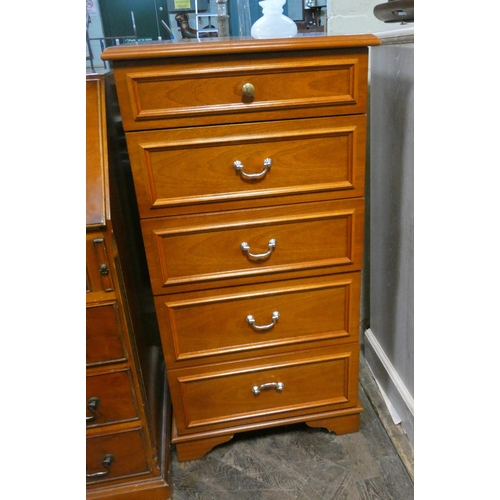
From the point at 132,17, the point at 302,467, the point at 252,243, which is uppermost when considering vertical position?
the point at 132,17

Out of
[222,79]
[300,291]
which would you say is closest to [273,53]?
[222,79]

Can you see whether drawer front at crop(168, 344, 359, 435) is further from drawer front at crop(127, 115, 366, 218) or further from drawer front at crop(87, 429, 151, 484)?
drawer front at crop(127, 115, 366, 218)

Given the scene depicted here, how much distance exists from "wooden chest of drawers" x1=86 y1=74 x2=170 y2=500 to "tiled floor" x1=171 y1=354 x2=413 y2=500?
0.13 meters

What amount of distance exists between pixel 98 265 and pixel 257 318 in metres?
0.42

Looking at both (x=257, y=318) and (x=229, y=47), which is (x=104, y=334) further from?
(x=229, y=47)

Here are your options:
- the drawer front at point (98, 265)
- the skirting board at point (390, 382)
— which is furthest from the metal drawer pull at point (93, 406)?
the skirting board at point (390, 382)

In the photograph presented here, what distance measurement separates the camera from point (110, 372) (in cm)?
93

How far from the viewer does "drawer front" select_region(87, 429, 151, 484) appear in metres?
1.00

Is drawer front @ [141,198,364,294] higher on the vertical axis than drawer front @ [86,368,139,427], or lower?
higher

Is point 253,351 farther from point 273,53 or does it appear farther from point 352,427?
point 273,53

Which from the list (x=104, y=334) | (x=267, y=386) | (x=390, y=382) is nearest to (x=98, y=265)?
(x=104, y=334)

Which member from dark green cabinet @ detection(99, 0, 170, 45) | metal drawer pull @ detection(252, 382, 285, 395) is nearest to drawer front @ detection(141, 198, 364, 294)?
metal drawer pull @ detection(252, 382, 285, 395)

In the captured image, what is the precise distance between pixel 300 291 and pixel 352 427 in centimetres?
50

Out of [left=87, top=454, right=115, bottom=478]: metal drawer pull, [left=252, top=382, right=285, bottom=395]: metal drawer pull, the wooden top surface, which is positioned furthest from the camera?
[left=252, top=382, right=285, bottom=395]: metal drawer pull
